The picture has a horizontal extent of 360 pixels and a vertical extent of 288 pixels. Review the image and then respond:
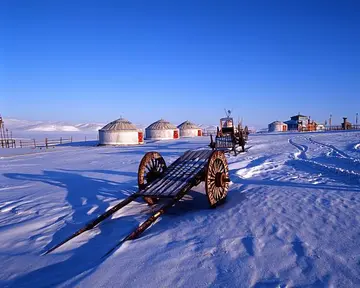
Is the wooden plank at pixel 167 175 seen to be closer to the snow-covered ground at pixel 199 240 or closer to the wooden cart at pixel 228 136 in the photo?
the snow-covered ground at pixel 199 240

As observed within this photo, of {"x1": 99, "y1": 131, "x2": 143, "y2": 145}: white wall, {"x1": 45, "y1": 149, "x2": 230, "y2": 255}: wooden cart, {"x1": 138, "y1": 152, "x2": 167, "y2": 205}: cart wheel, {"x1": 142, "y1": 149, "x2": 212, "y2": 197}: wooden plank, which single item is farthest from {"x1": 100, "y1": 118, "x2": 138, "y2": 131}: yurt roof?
{"x1": 142, "y1": 149, "x2": 212, "y2": 197}: wooden plank

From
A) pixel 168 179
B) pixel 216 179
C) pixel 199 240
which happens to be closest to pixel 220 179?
pixel 216 179

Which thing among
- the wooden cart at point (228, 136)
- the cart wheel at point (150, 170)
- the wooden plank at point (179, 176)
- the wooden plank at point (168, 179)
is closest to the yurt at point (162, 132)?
the wooden cart at point (228, 136)

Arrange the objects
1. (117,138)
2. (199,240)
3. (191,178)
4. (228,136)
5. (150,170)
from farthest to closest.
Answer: (117,138), (228,136), (150,170), (191,178), (199,240)

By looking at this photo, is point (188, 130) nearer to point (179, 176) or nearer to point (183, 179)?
point (179, 176)

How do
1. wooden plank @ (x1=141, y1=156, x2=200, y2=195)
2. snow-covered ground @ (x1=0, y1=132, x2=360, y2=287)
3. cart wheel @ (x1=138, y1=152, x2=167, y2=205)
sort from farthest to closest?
1. cart wheel @ (x1=138, y1=152, x2=167, y2=205)
2. wooden plank @ (x1=141, y1=156, x2=200, y2=195)
3. snow-covered ground @ (x1=0, y1=132, x2=360, y2=287)

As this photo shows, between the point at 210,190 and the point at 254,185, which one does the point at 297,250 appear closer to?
the point at 210,190

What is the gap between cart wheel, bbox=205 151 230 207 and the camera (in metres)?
5.67

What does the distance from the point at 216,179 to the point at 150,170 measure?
185cm

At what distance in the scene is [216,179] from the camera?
608 centimetres

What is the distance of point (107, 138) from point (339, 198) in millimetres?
31080

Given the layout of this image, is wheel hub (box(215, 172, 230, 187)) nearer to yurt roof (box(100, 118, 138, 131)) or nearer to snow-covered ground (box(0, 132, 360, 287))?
snow-covered ground (box(0, 132, 360, 287))

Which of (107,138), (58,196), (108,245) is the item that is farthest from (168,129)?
(108,245)

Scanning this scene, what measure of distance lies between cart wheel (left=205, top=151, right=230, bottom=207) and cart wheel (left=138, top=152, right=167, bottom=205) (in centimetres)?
141
